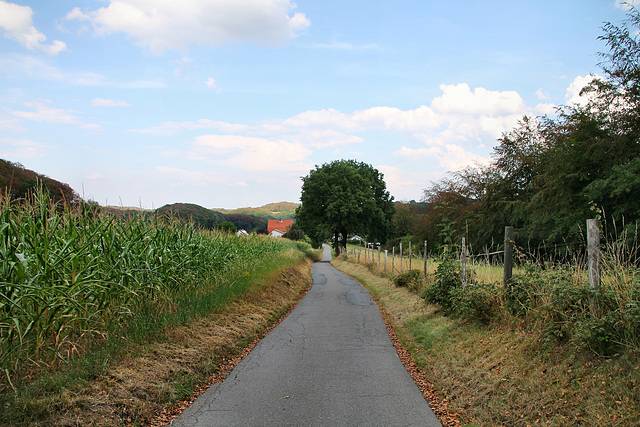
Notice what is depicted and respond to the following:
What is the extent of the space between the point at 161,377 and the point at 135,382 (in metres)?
0.47

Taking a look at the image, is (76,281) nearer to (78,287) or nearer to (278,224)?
(78,287)

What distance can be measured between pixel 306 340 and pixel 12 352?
17.2 ft

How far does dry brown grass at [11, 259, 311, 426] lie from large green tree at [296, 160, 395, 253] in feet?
137

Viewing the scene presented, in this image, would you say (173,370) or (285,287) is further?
(285,287)

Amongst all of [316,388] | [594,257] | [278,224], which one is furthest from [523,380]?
[278,224]

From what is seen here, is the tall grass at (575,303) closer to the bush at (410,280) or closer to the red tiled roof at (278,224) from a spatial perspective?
the bush at (410,280)

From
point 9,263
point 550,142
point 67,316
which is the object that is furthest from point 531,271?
point 550,142

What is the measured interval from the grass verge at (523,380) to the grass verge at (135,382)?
321 cm

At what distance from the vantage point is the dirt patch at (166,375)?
4.18 m

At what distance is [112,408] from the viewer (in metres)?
4.29

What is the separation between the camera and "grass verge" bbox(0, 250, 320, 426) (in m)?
3.89

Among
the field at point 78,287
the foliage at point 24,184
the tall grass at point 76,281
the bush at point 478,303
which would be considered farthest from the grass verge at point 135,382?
the bush at point 478,303

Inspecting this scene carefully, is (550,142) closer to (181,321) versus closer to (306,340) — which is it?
(306,340)

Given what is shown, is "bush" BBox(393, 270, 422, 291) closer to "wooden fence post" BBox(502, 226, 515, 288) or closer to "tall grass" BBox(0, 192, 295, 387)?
"wooden fence post" BBox(502, 226, 515, 288)
